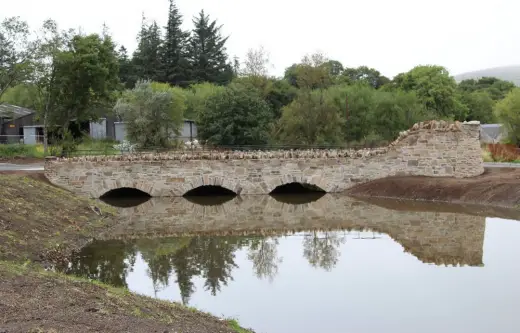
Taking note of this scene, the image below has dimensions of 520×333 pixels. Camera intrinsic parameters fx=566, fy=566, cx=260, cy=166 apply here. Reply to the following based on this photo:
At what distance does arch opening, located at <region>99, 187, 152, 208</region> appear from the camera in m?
28.0

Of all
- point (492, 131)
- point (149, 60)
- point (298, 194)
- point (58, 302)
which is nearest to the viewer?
point (58, 302)

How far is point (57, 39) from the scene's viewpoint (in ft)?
133

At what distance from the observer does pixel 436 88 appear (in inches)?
2409

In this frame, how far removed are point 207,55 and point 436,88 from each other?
1104 inches

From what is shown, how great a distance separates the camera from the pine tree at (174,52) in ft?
225

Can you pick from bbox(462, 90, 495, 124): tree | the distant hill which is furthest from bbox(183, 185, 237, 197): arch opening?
the distant hill

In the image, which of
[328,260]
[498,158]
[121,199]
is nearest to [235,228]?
[328,260]

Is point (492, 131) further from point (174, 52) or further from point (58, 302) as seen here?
point (58, 302)

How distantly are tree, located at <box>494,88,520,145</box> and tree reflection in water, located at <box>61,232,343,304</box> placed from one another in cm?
3166

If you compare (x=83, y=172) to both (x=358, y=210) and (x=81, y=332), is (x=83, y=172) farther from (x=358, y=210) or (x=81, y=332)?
(x=81, y=332)

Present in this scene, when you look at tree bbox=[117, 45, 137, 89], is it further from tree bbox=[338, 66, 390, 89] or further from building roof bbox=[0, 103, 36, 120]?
tree bbox=[338, 66, 390, 89]

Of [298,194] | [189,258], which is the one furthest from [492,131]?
[189,258]

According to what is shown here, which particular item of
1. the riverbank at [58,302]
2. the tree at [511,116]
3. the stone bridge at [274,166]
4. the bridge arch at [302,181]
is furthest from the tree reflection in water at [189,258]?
the tree at [511,116]

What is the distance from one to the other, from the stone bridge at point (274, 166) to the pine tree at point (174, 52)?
40719 millimetres
